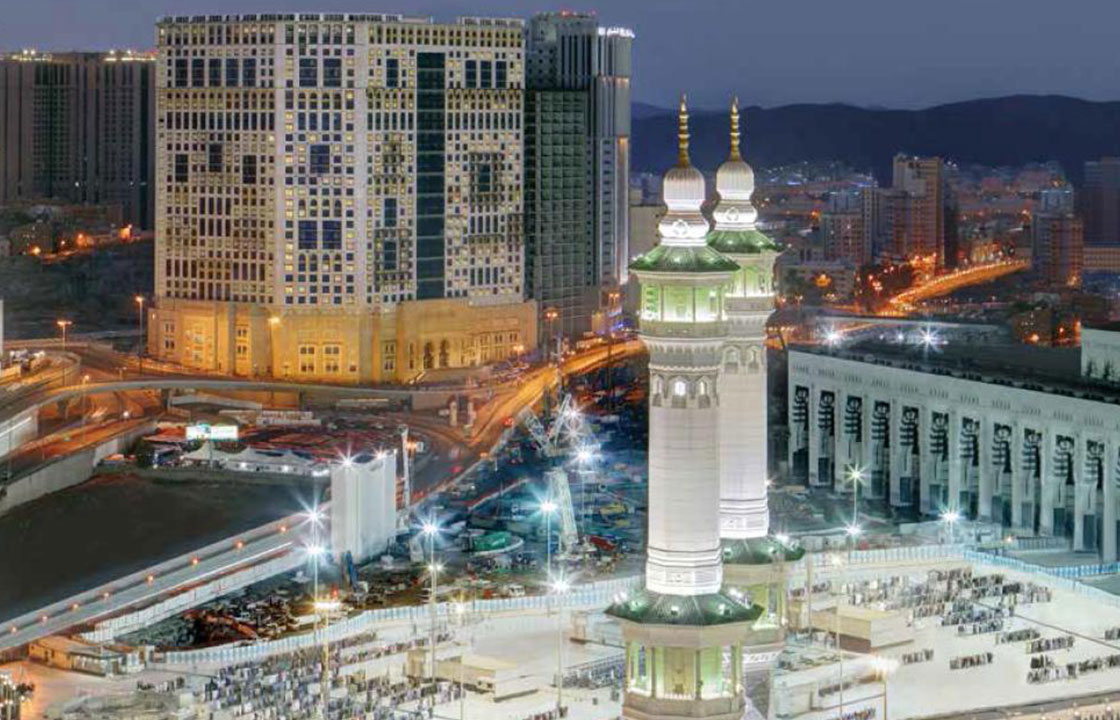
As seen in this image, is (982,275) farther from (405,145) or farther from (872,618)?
(872,618)

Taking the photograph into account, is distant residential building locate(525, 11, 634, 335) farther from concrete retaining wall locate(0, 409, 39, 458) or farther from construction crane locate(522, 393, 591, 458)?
concrete retaining wall locate(0, 409, 39, 458)

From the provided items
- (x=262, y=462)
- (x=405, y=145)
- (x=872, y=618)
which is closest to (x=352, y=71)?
(x=405, y=145)

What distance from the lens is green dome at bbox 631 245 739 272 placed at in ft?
92.0

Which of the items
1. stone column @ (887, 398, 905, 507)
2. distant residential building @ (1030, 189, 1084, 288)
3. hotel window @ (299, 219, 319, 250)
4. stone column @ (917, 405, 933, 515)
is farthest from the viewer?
distant residential building @ (1030, 189, 1084, 288)

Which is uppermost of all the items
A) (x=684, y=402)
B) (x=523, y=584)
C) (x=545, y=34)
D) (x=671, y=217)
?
(x=545, y=34)

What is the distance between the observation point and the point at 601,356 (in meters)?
83.2

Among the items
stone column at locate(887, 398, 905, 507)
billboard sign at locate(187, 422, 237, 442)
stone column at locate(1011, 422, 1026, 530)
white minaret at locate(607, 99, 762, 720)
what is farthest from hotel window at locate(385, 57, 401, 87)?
white minaret at locate(607, 99, 762, 720)

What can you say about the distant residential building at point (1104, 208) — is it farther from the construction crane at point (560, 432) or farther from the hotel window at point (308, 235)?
the construction crane at point (560, 432)

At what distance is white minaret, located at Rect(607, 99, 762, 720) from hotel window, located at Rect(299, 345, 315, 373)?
46.4 m

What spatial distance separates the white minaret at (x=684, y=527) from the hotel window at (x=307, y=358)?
1829 inches

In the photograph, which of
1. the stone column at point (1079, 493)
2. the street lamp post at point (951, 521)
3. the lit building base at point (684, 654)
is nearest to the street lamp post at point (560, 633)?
the lit building base at point (684, 654)

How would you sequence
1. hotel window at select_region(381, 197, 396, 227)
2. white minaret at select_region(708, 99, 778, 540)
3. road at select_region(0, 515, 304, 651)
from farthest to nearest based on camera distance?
hotel window at select_region(381, 197, 396, 227), road at select_region(0, 515, 304, 651), white minaret at select_region(708, 99, 778, 540)

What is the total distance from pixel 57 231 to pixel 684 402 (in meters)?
93.5

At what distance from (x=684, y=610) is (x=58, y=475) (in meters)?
32.0
